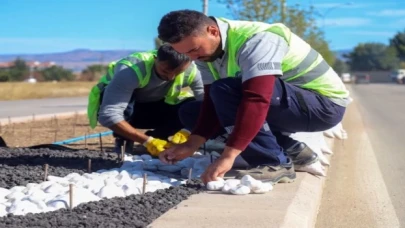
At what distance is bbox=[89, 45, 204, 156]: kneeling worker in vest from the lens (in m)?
5.46

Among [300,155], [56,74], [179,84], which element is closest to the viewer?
[300,155]

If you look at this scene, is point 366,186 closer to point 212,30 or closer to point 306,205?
point 306,205

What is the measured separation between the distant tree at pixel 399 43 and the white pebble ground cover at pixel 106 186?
10727 centimetres

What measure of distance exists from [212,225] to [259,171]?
1.11 m

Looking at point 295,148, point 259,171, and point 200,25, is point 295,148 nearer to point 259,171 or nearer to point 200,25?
point 259,171

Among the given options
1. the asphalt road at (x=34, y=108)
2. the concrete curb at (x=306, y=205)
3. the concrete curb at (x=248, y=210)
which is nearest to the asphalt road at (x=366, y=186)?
the concrete curb at (x=306, y=205)

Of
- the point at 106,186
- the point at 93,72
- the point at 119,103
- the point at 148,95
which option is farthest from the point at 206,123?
the point at 93,72

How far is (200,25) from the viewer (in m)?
3.89

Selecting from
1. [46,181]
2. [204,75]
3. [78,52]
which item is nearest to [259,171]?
[204,75]

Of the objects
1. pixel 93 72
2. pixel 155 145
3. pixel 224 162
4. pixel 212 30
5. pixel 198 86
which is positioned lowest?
pixel 93 72

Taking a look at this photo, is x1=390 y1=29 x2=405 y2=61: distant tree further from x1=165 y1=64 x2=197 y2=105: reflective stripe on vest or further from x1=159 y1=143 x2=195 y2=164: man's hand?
x1=159 y1=143 x2=195 y2=164: man's hand

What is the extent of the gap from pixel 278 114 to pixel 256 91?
24.3 inches

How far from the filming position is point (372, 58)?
375 ft

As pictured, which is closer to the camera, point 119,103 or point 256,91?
point 256,91
